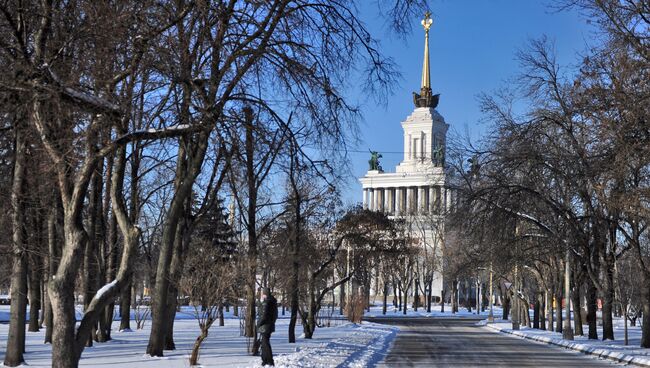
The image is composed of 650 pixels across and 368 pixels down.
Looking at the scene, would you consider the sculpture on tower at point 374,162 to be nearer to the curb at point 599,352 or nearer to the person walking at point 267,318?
the curb at point 599,352

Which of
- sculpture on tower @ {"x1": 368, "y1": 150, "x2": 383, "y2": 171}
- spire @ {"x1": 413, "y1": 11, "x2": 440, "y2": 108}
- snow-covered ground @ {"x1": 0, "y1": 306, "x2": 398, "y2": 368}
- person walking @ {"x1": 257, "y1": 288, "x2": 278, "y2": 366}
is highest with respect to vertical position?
spire @ {"x1": 413, "y1": 11, "x2": 440, "y2": 108}

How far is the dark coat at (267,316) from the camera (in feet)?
64.6

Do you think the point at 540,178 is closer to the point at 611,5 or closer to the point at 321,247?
the point at 611,5

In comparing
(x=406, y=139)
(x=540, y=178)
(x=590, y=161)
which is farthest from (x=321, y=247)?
(x=406, y=139)

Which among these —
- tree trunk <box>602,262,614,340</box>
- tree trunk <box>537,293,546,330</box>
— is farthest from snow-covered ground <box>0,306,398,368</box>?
tree trunk <box>537,293,546,330</box>

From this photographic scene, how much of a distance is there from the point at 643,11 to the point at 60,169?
1490cm

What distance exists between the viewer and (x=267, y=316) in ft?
65.8

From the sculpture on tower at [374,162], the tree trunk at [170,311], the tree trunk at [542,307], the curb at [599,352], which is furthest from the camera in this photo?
the sculpture on tower at [374,162]

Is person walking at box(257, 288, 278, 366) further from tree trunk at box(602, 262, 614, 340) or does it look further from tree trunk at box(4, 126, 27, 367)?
tree trunk at box(602, 262, 614, 340)

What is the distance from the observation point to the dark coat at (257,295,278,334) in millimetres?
19703

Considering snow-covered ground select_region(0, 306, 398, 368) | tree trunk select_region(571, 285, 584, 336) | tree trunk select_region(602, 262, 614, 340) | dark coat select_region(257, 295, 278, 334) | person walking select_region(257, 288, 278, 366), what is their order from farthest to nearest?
tree trunk select_region(571, 285, 584, 336) → tree trunk select_region(602, 262, 614, 340) → dark coat select_region(257, 295, 278, 334) → person walking select_region(257, 288, 278, 366) → snow-covered ground select_region(0, 306, 398, 368)

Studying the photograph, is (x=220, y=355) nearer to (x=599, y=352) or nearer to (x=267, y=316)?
(x=267, y=316)

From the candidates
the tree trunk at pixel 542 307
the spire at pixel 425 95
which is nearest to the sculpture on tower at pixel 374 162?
the spire at pixel 425 95

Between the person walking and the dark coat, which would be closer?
the person walking
